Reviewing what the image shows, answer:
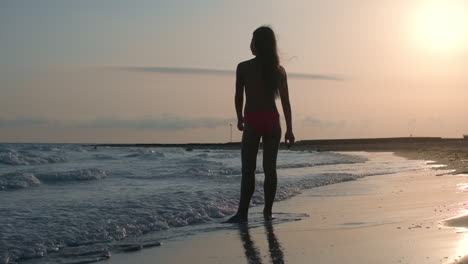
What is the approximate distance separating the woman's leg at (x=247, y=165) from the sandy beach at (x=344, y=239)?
45 cm

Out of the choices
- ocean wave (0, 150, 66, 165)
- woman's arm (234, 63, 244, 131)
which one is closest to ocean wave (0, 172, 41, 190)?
woman's arm (234, 63, 244, 131)

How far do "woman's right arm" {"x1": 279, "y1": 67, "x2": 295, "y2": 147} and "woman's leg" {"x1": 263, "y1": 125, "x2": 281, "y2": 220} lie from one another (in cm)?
14

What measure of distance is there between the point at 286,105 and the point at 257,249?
7.69 feet

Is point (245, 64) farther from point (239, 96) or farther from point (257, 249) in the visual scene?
point (257, 249)

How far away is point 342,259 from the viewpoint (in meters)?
4.09

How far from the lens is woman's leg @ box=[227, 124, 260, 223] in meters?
6.37

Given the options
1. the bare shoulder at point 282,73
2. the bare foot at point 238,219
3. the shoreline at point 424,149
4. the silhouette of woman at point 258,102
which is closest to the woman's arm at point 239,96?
the silhouette of woman at point 258,102

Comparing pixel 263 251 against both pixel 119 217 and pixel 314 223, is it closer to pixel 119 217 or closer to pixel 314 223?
pixel 314 223

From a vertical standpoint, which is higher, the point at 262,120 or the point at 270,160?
the point at 262,120

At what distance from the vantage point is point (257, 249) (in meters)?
4.60

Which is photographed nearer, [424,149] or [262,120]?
[262,120]

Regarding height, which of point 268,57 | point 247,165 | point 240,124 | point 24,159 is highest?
point 268,57

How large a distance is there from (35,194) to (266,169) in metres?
4.31

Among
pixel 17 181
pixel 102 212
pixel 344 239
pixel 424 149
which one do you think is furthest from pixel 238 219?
pixel 424 149
